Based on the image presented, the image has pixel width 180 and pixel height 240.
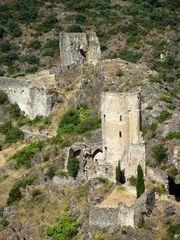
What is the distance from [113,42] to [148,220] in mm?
61315

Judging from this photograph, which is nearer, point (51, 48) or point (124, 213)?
point (124, 213)

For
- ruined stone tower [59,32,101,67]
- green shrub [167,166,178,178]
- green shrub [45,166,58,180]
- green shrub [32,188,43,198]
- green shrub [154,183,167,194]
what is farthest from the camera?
ruined stone tower [59,32,101,67]

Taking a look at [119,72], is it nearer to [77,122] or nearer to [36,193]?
[77,122]

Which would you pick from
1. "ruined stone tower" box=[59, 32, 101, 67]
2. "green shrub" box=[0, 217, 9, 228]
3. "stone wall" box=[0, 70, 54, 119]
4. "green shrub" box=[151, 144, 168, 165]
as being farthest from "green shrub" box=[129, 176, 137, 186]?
"ruined stone tower" box=[59, 32, 101, 67]

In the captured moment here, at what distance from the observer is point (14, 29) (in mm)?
116125

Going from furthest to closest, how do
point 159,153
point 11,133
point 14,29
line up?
point 14,29 < point 11,133 < point 159,153

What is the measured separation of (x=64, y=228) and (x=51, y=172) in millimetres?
6436

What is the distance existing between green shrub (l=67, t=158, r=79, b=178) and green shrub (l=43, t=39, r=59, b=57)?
49122mm

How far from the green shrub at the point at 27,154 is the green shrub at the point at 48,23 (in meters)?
50.6

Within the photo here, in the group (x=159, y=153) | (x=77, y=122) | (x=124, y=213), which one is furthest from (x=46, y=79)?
(x=124, y=213)

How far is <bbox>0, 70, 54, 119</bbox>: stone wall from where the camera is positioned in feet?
231

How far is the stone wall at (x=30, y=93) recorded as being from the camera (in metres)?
70.5

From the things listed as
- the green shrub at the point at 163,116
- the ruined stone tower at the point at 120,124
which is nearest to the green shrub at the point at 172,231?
the ruined stone tower at the point at 120,124

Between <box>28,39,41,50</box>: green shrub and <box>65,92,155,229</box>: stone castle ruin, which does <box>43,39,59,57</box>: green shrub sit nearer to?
<box>28,39,41,50</box>: green shrub
